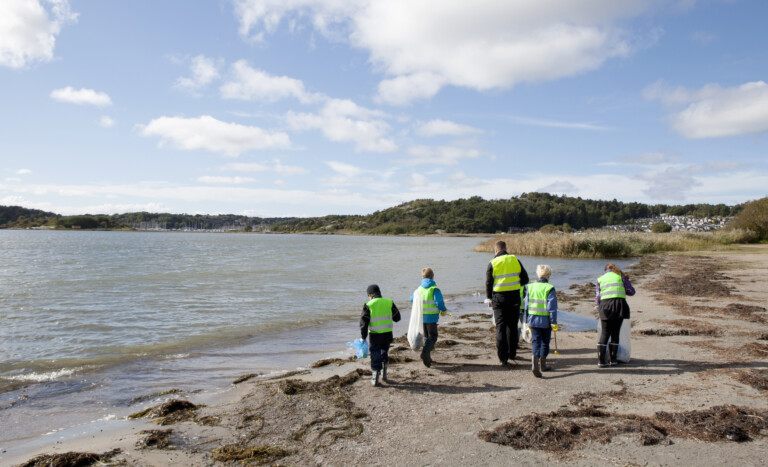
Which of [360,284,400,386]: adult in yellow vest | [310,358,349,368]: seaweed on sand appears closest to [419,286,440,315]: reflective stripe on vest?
[360,284,400,386]: adult in yellow vest

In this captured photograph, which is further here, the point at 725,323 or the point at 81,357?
the point at 725,323

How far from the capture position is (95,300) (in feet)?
61.7

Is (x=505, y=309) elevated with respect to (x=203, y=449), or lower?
elevated

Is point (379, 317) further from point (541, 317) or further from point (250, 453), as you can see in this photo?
point (250, 453)

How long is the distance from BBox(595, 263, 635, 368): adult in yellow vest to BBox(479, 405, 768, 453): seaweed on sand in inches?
90.9

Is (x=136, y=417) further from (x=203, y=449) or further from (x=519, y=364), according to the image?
(x=519, y=364)

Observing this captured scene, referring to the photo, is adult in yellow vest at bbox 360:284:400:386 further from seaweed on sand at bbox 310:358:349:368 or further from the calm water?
the calm water

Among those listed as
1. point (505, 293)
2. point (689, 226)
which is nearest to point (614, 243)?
point (505, 293)

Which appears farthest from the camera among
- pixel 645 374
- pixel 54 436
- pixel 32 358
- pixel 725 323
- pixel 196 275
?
pixel 196 275

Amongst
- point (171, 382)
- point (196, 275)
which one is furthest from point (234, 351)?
point (196, 275)

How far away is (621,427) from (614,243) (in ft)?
140

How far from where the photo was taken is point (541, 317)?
24.1ft

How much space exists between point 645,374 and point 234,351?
8557 millimetres

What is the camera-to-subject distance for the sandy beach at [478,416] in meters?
4.64
